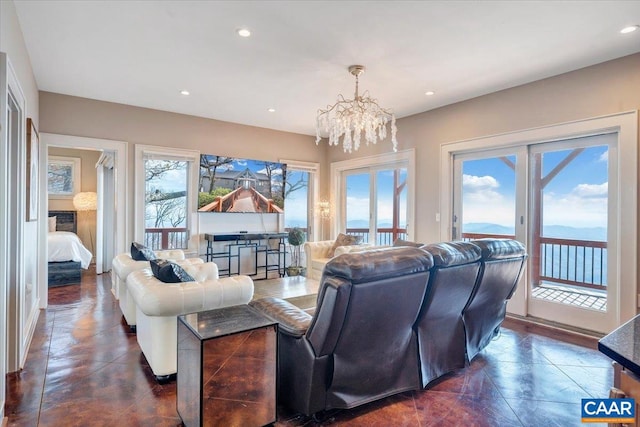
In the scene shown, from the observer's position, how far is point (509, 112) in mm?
4098

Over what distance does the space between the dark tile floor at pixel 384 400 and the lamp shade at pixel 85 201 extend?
4.76 metres

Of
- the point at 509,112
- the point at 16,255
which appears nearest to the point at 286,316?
the point at 16,255

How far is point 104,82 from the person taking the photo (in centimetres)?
400

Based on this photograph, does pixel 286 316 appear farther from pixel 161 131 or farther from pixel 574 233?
pixel 161 131

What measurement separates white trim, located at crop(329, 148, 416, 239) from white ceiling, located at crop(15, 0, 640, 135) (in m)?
1.12

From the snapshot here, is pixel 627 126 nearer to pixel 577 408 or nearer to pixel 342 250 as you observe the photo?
pixel 577 408

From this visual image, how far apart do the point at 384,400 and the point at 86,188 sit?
8052 mm

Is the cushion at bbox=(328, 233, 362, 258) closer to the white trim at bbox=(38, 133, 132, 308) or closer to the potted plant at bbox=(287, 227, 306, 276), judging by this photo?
the potted plant at bbox=(287, 227, 306, 276)

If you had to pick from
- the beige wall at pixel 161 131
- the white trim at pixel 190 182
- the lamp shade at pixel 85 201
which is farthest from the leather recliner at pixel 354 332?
the lamp shade at pixel 85 201

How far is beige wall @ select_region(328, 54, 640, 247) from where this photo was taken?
3.30 meters

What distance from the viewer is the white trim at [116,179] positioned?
13.9 feet

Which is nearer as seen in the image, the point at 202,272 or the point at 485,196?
the point at 202,272

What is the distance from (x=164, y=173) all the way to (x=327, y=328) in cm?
440

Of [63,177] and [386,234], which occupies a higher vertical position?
[63,177]
